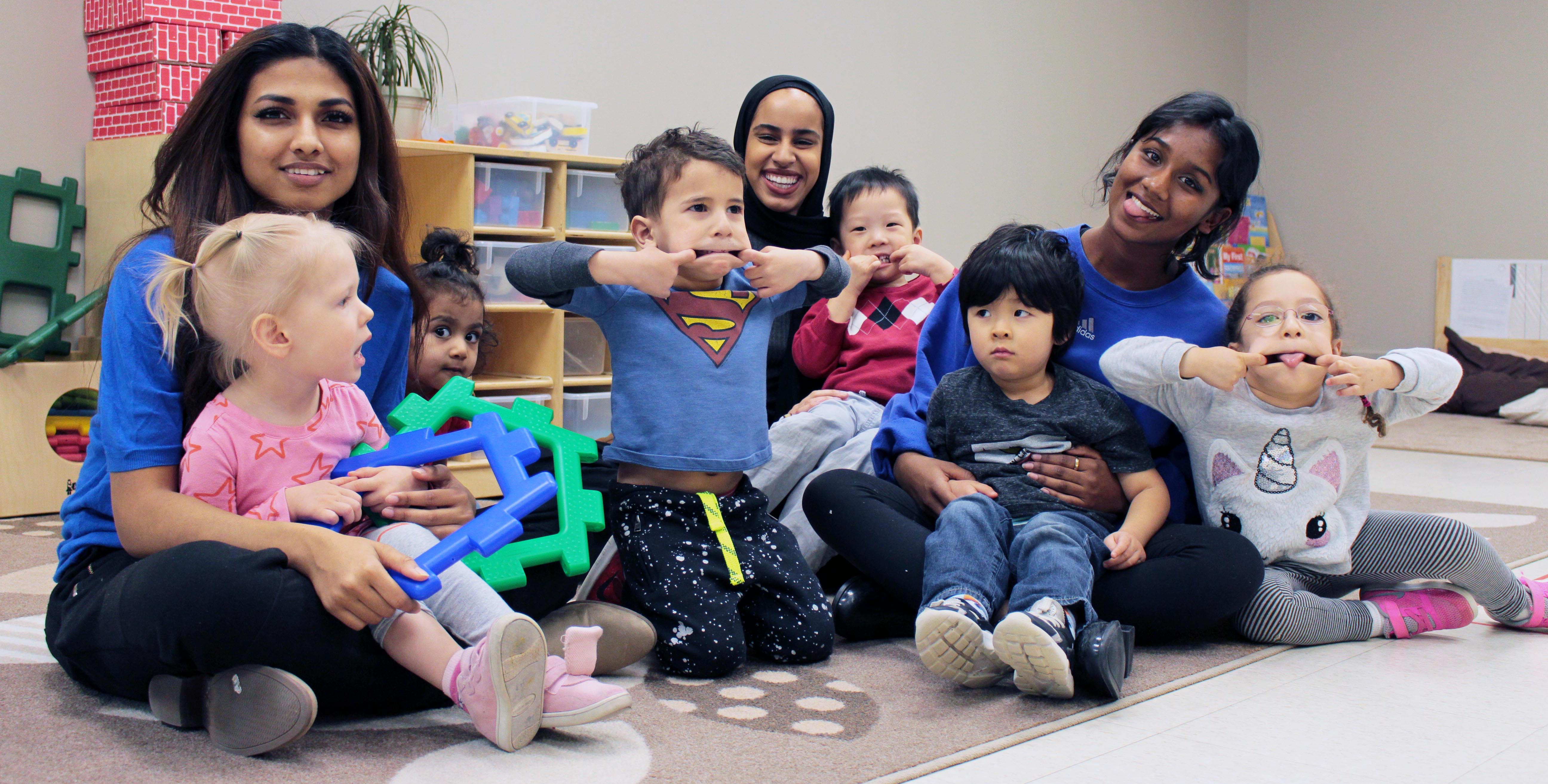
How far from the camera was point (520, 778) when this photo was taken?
42.1 inches

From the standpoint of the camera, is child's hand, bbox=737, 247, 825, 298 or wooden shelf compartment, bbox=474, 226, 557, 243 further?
wooden shelf compartment, bbox=474, 226, 557, 243

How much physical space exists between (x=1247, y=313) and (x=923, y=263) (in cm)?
60

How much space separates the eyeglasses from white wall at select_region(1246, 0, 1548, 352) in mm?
4822

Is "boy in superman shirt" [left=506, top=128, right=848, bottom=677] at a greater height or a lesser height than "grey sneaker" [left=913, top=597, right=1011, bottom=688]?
greater

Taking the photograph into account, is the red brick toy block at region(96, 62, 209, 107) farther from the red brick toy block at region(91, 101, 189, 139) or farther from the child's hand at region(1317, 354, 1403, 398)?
the child's hand at region(1317, 354, 1403, 398)

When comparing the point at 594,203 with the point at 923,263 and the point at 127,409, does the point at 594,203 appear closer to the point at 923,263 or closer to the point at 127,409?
the point at 923,263

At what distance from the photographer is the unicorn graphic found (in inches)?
64.0

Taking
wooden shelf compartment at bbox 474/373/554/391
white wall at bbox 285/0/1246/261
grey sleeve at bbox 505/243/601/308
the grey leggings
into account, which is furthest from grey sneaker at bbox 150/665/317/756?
white wall at bbox 285/0/1246/261

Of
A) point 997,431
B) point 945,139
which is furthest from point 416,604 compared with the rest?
point 945,139

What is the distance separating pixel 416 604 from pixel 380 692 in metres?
0.14

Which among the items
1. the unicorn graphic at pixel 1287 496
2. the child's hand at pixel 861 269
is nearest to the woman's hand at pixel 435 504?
the child's hand at pixel 861 269

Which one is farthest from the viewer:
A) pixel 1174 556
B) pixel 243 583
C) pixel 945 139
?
pixel 945 139

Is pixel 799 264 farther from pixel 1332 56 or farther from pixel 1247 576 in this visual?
pixel 1332 56

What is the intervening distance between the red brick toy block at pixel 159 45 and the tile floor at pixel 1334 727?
2.26 metres
